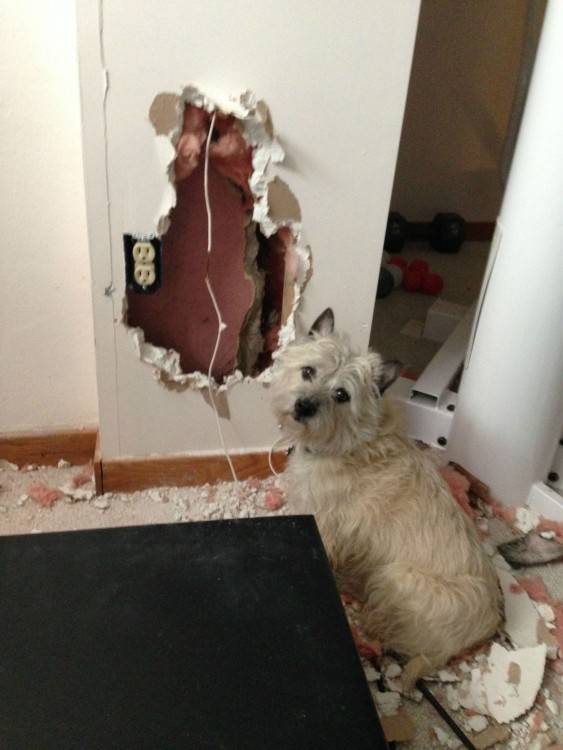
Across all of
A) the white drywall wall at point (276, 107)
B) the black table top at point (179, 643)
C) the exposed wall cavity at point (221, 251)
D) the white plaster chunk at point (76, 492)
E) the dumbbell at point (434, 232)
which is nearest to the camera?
the black table top at point (179, 643)

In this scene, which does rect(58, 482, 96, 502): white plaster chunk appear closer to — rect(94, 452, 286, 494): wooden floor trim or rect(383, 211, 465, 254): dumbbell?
rect(94, 452, 286, 494): wooden floor trim

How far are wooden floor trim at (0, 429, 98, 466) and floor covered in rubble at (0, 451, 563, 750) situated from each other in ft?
0.09

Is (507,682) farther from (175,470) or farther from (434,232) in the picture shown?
(434,232)

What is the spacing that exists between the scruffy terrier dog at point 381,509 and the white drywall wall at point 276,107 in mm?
230

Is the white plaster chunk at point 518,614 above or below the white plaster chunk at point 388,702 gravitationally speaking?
above

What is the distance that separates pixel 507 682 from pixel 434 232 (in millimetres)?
2253

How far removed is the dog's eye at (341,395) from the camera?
1.42 meters

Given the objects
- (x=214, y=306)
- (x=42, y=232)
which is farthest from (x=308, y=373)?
(x=42, y=232)

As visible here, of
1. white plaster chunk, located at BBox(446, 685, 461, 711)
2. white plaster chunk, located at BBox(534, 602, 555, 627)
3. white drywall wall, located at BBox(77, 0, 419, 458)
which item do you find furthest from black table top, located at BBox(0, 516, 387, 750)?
white plaster chunk, located at BBox(534, 602, 555, 627)

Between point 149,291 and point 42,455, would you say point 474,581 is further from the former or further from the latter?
point 42,455

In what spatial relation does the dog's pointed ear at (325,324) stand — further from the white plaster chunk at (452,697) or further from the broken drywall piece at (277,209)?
the white plaster chunk at (452,697)

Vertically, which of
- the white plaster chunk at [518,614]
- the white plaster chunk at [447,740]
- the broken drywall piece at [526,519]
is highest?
the broken drywall piece at [526,519]

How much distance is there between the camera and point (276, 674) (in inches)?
38.8

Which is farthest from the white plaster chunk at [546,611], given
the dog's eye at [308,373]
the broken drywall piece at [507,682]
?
the dog's eye at [308,373]
